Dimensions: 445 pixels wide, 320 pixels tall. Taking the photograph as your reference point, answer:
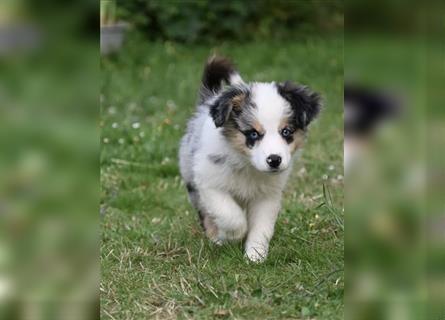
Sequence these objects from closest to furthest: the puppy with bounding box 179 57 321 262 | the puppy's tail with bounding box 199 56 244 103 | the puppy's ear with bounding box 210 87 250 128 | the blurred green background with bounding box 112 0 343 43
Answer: the puppy with bounding box 179 57 321 262 → the puppy's ear with bounding box 210 87 250 128 → the puppy's tail with bounding box 199 56 244 103 → the blurred green background with bounding box 112 0 343 43

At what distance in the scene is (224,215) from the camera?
4336mm

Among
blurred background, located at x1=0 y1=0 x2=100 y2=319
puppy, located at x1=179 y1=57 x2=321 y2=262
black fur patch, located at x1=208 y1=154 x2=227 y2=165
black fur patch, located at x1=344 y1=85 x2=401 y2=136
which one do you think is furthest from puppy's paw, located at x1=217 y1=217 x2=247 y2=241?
black fur patch, located at x1=344 y1=85 x2=401 y2=136

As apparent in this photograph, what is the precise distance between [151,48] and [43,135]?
9.76m

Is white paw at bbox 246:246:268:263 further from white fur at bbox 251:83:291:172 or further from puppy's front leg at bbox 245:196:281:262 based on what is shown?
white fur at bbox 251:83:291:172

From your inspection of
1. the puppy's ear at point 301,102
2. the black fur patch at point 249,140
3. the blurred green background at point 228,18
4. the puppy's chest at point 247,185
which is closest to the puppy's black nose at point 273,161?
the black fur patch at point 249,140

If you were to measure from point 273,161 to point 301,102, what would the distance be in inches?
15.6

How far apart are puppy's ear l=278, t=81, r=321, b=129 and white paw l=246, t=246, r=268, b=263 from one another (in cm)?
63

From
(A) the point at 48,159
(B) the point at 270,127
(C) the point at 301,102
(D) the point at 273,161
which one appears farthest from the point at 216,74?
(A) the point at 48,159

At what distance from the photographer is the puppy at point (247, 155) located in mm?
4074

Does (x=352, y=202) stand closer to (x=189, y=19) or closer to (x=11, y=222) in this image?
(x=11, y=222)

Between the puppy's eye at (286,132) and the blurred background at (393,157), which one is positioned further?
the puppy's eye at (286,132)

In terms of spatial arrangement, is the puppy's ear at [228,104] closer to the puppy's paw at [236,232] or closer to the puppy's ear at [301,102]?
the puppy's ear at [301,102]

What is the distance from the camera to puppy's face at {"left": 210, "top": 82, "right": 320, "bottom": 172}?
4020 millimetres

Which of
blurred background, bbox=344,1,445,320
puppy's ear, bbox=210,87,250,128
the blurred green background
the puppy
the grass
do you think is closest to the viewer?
blurred background, bbox=344,1,445,320
